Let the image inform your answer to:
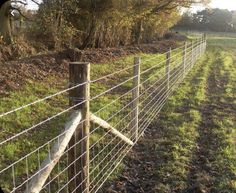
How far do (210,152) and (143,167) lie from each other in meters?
1.39

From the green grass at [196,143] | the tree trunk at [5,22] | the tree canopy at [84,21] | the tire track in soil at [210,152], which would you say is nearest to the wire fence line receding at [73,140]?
the green grass at [196,143]

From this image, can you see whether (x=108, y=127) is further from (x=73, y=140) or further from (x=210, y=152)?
(x=210, y=152)

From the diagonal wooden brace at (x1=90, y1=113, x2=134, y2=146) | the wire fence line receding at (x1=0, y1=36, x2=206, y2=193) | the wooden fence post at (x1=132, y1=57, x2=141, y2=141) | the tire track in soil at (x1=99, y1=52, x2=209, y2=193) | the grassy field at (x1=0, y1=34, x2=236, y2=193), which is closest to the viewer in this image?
the wire fence line receding at (x1=0, y1=36, x2=206, y2=193)

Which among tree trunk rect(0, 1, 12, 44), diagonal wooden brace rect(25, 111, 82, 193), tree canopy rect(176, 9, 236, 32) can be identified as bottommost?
tree canopy rect(176, 9, 236, 32)

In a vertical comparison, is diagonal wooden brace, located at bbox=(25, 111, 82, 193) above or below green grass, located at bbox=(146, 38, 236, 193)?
above

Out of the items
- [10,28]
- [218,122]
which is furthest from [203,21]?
[218,122]

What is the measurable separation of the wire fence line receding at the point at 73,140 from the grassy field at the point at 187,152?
299 mm

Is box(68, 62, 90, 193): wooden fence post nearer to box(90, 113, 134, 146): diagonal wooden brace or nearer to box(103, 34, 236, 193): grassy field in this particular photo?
box(90, 113, 134, 146): diagonal wooden brace

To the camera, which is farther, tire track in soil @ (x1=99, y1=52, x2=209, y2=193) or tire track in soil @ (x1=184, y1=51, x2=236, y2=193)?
tire track in soil @ (x1=184, y1=51, x2=236, y2=193)

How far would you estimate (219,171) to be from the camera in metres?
6.43

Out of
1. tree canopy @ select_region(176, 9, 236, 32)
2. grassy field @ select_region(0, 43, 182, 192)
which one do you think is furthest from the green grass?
tree canopy @ select_region(176, 9, 236, 32)

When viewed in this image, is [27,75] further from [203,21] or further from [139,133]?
[203,21]

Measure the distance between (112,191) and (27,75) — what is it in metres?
6.81

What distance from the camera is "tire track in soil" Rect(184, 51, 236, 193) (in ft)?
19.5
